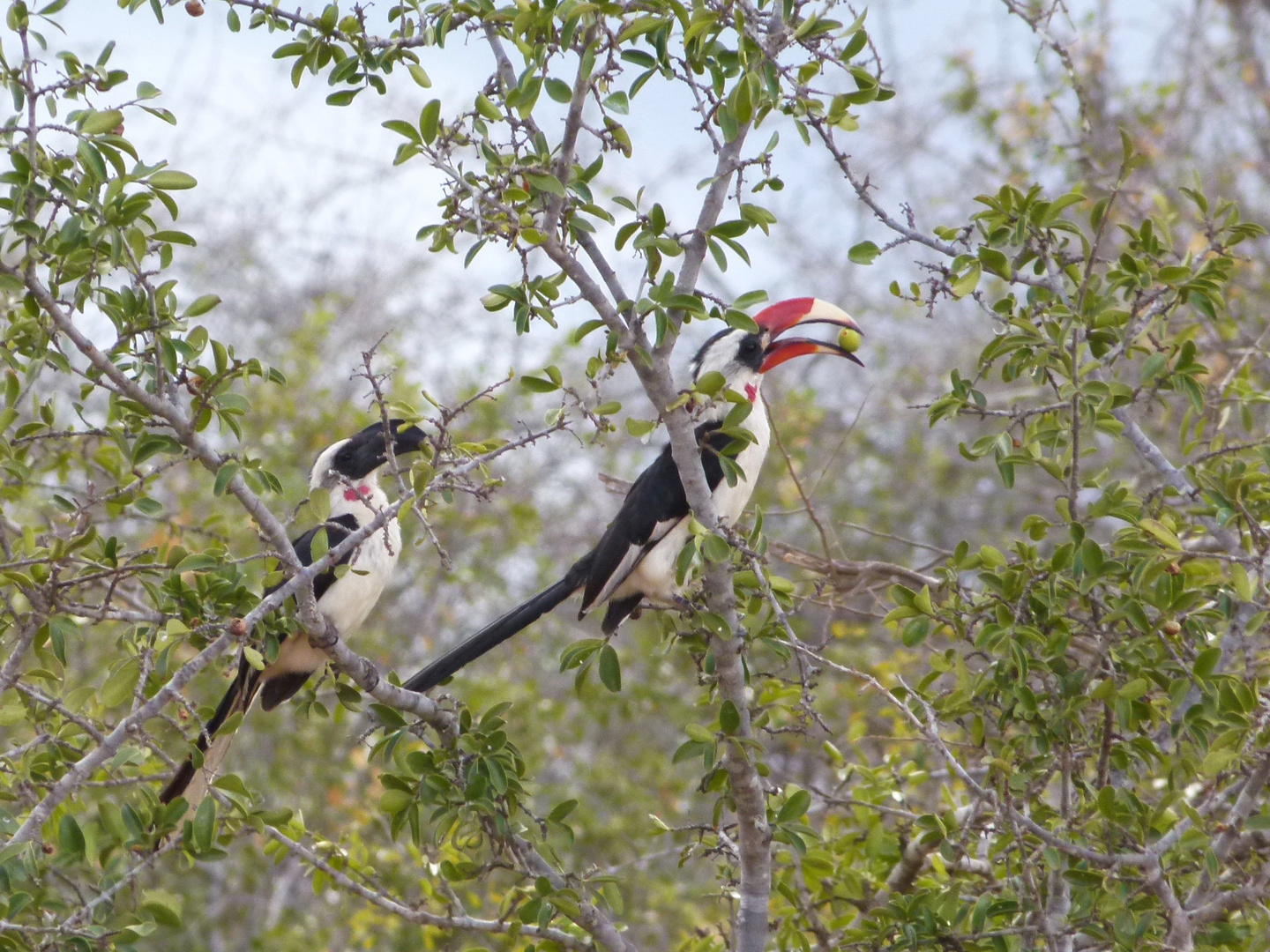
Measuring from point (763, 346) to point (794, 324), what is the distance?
141mm

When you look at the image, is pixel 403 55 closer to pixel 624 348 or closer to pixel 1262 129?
→ pixel 624 348

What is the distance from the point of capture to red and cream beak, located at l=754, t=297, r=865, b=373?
12.1 feet

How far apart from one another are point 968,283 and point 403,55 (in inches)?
45.9

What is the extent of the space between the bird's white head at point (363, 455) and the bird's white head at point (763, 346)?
906 millimetres

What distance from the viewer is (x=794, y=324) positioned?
3.79 m

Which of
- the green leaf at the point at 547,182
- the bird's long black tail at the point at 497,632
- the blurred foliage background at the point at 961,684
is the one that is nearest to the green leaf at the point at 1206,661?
the blurred foliage background at the point at 961,684

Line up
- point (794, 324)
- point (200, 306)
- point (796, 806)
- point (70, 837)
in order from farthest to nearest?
point (794, 324)
point (796, 806)
point (200, 306)
point (70, 837)

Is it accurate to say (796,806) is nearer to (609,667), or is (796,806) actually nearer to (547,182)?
(609,667)

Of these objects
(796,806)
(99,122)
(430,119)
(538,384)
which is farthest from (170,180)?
(796,806)

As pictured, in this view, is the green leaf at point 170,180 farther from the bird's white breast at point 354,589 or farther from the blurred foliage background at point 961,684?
the bird's white breast at point 354,589

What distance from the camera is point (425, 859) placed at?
320 cm

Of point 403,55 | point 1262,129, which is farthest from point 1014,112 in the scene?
point 403,55

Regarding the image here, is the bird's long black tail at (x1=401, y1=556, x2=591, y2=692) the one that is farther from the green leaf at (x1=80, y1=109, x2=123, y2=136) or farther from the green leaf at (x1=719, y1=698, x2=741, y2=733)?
the green leaf at (x1=80, y1=109, x2=123, y2=136)

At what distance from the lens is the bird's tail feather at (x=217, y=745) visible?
2.84 m
